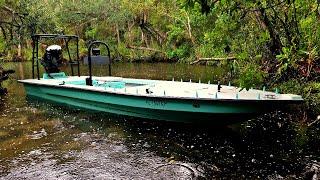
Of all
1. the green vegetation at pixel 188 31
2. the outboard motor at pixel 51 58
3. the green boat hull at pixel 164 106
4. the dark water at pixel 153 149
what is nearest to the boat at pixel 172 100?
the green boat hull at pixel 164 106

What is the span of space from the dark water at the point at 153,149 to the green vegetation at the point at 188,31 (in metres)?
1.64

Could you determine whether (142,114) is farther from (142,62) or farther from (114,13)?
(114,13)

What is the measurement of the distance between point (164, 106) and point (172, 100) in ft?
1.41

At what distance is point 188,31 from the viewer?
102 feet

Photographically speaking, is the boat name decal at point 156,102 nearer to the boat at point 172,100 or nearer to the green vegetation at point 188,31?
the boat at point 172,100

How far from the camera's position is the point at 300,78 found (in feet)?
40.0

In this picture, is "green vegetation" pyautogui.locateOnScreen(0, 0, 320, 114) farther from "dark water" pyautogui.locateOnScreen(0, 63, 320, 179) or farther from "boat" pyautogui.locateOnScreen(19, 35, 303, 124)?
"dark water" pyautogui.locateOnScreen(0, 63, 320, 179)

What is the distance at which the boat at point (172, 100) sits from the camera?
9.69 metres

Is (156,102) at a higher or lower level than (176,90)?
lower

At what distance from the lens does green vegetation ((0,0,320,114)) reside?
11.5 m

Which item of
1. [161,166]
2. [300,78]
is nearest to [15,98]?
[161,166]

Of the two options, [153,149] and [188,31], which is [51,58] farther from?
[188,31]

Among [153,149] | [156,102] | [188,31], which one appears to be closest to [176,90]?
[156,102]

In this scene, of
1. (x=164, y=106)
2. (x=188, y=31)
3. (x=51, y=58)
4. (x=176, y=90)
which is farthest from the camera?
(x=188, y=31)
